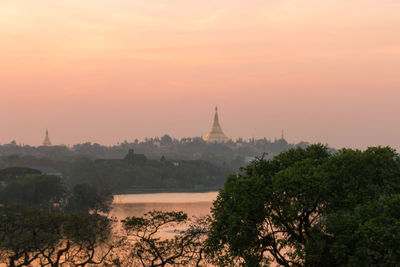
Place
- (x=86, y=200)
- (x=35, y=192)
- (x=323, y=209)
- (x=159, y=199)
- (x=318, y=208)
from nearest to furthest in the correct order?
1. (x=323, y=209)
2. (x=318, y=208)
3. (x=86, y=200)
4. (x=35, y=192)
5. (x=159, y=199)

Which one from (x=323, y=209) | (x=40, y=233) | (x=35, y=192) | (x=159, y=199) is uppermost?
(x=323, y=209)

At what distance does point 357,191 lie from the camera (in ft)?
61.5

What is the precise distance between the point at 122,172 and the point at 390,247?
93.6 meters

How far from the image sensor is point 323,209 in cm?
1919

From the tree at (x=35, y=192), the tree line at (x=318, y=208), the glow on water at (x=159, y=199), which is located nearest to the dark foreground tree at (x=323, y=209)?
the tree line at (x=318, y=208)

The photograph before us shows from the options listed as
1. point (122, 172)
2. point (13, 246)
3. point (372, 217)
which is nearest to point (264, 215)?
point (372, 217)

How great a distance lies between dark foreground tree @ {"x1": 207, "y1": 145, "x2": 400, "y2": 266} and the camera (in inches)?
670

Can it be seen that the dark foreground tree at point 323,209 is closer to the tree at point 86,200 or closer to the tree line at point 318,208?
the tree line at point 318,208

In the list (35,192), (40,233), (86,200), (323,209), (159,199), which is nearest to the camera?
(323,209)

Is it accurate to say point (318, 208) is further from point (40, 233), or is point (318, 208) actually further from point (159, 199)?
point (159, 199)

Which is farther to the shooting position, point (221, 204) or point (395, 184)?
point (221, 204)

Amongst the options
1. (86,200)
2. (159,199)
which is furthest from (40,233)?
(159,199)

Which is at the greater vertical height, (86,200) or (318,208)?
(318,208)

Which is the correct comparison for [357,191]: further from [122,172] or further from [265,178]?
[122,172]
